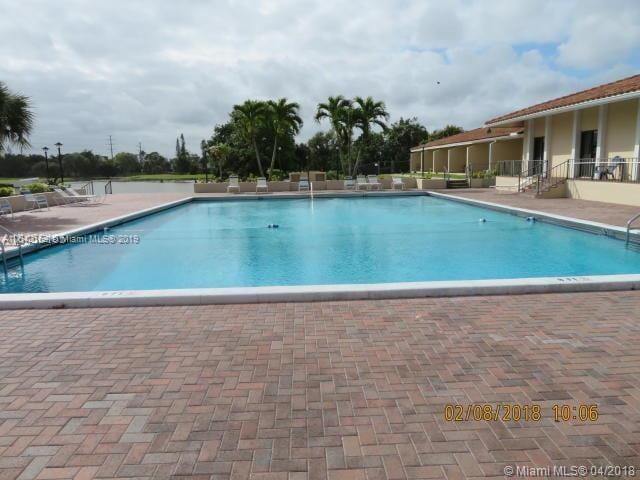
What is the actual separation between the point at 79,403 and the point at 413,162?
150 ft

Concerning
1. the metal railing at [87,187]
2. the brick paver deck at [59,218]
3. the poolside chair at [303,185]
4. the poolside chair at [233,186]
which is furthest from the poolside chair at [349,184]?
the metal railing at [87,187]

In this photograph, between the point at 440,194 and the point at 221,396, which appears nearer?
the point at 221,396

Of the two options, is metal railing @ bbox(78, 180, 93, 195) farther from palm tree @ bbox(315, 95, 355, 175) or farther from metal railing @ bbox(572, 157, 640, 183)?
metal railing @ bbox(572, 157, 640, 183)

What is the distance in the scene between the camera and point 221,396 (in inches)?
121

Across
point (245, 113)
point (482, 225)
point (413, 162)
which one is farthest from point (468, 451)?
point (413, 162)

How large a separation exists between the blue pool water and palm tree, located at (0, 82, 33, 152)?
13.2 feet

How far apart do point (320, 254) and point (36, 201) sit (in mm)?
12058

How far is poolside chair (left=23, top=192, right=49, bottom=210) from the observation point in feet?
51.8

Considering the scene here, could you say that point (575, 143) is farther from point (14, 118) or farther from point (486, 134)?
point (14, 118)

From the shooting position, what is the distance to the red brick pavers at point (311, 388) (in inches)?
95.3

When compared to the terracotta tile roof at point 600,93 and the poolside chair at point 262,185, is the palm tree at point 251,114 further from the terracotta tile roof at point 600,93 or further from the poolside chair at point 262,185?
the terracotta tile roof at point 600,93

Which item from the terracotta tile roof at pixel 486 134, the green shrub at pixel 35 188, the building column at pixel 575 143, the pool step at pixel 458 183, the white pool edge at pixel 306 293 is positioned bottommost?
the white pool edge at pixel 306 293

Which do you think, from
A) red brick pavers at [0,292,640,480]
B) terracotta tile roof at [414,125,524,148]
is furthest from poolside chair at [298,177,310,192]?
red brick pavers at [0,292,640,480]

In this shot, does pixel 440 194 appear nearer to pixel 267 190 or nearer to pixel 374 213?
pixel 374 213
